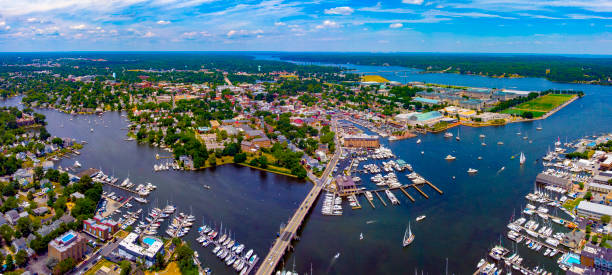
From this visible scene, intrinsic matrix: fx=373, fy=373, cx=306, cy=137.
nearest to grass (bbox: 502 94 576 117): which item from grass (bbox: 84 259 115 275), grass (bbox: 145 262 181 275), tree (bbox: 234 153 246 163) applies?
tree (bbox: 234 153 246 163)

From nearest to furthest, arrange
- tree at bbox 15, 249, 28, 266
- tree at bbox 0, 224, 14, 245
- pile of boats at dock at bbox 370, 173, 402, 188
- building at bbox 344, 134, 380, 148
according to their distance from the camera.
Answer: tree at bbox 15, 249, 28, 266 → tree at bbox 0, 224, 14, 245 → pile of boats at dock at bbox 370, 173, 402, 188 → building at bbox 344, 134, 380, 148

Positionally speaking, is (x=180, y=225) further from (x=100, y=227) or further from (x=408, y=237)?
(x=408, y=237)

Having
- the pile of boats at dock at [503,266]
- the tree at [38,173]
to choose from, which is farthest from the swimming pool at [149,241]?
the pile of boats at dock at [503,266]

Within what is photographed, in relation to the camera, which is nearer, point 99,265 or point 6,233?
point 99,265

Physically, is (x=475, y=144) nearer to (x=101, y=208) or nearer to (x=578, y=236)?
(x=578, y=236)

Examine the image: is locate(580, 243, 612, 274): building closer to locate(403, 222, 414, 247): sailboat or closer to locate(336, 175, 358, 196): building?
locate(403, 222, 414, 247): sailboat

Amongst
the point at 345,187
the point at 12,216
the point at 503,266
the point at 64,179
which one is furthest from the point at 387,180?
the point at 12,216
